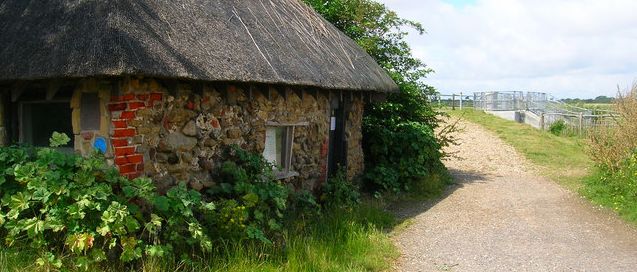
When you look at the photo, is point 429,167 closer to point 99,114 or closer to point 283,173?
point 283,173

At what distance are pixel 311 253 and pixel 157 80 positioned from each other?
222cm

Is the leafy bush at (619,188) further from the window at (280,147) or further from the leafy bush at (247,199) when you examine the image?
the leafy bush at (247,199)

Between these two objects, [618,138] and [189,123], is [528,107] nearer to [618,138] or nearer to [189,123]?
[618,138]

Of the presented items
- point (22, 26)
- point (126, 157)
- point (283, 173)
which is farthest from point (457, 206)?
point (22, 26)

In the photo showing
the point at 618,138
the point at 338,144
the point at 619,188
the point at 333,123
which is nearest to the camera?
the point at 333,123

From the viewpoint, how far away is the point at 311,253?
589 cm

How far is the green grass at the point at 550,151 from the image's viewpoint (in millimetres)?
14303

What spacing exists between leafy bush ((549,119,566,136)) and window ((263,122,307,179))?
18.7 metres

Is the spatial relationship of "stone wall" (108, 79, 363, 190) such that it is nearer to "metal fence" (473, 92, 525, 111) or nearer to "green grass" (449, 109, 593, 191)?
"green grass" (449, 109, 593, 191)

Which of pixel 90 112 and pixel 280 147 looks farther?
pixel 280 147

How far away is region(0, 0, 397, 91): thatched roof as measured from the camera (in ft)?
17.1

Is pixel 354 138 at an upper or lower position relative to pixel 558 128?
upper

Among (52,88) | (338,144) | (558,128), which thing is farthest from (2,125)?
(558,128)

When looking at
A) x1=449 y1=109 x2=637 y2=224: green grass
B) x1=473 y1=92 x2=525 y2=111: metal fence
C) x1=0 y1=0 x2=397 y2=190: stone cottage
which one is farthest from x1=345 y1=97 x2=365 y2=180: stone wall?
x1=473 y1=92 x2=525 y2=111: metal fence
